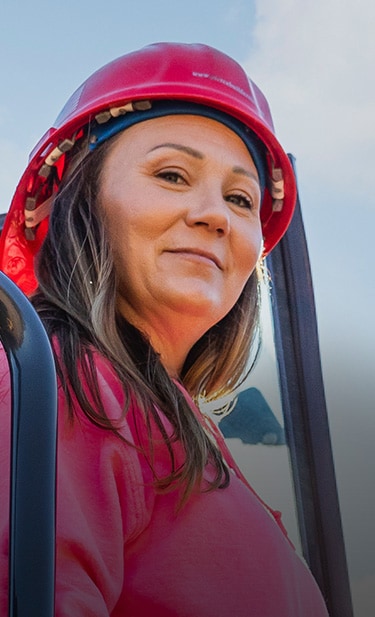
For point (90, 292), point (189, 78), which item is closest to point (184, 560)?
point (90, 292)

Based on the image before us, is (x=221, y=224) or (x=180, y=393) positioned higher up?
(x=221, y=224)

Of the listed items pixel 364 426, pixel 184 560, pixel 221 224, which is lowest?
pixel 184 560

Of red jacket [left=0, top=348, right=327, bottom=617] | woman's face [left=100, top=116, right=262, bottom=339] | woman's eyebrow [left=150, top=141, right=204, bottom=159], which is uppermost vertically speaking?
woman's eyebrow [left=150, top=141, right=204, bottom=159]

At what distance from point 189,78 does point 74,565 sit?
0.73 metres

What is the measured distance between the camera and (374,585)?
1.39 metres

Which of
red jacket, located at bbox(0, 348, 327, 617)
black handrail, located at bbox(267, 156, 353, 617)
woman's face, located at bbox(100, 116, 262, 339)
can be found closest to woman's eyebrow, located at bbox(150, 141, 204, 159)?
woman's face, located at bbox(100, 116, 262, 339)

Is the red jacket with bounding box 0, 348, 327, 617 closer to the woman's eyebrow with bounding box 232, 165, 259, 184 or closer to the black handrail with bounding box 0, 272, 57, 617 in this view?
the black handrail with bounding box 0, 272, 57, 617

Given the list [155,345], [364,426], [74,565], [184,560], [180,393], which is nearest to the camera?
[74,565]

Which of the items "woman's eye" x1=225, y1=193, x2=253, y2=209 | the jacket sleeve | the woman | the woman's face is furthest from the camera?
"woman's eye" x1=225, y1=193, x2=253, y2=209

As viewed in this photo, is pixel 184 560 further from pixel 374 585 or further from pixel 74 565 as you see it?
pixel 374 585

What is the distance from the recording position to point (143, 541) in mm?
814

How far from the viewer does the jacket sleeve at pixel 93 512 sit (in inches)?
26.6

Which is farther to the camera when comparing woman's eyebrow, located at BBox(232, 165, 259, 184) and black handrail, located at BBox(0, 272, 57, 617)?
woman's eyebrow, located at BBox(232, 165, 259, 184)

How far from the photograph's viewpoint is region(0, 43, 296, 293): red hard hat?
3.78 ft
